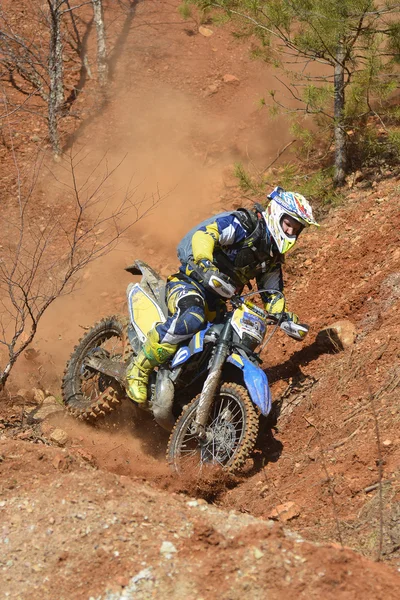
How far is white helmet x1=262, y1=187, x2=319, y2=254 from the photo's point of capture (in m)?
6.25

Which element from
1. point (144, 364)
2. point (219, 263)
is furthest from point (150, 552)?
point (219, 263)

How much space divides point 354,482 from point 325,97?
7072mm

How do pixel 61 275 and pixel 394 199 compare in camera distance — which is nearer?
pixel 394 199

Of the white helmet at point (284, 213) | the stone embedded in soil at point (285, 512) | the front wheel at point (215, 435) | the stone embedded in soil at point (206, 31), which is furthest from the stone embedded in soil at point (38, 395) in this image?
the stone embedded in soil at point (206, 31)

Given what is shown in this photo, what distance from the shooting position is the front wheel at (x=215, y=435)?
19.8 ft

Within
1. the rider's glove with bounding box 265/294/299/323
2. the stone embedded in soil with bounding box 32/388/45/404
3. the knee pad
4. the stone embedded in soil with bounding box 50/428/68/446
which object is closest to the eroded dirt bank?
the knee pad

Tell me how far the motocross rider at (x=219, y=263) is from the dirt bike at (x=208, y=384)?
125mm

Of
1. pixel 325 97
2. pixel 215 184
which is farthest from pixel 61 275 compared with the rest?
pixel 325 97

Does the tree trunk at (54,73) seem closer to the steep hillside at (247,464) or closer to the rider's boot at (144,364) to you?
the steep hillside at (247,464)

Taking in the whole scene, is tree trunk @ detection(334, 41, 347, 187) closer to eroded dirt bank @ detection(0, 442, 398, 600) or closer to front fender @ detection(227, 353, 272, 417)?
front fender @ detection(227, 353, 272, 417)

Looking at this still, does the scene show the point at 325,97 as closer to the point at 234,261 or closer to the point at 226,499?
the point at 234,261

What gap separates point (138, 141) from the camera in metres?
15.4

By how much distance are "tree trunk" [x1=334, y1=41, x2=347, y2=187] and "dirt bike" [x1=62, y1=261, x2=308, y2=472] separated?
16.2 feet

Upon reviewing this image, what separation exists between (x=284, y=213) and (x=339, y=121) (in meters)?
5.11
